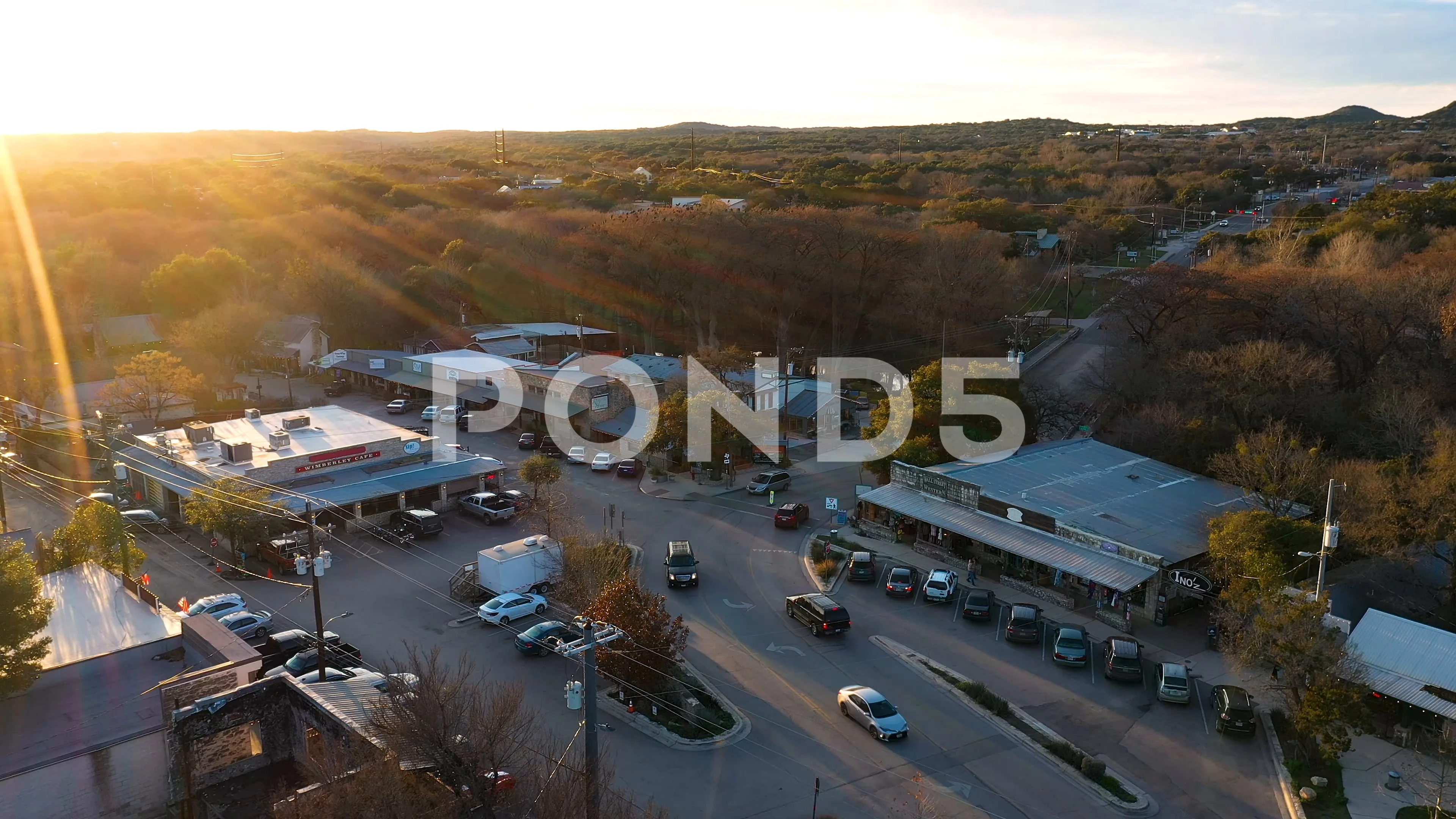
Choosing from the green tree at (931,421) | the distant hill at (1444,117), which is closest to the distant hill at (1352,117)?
the distant hill at (1444,117)

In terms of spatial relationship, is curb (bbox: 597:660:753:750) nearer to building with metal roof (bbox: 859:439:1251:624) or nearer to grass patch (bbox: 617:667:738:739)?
grass patch (bbox: 617:667:738:739)

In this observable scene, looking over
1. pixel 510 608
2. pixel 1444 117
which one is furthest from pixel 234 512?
pixel 1444 117

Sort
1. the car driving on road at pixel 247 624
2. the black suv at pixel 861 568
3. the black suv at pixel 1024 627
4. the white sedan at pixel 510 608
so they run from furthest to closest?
the black suv at pixel 861 568
the white sedan at pixel 510 608
the car driving on road at pixel 247 624
the black suv at pixel 1024 627

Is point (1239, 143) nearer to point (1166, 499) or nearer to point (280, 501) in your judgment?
point (1166, 499)

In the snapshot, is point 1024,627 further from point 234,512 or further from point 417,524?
point 234,512

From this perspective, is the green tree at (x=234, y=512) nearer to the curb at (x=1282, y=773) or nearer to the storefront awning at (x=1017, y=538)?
the storefront awning at (x=1017, y=538)

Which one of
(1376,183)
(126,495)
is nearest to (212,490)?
(126,495)
